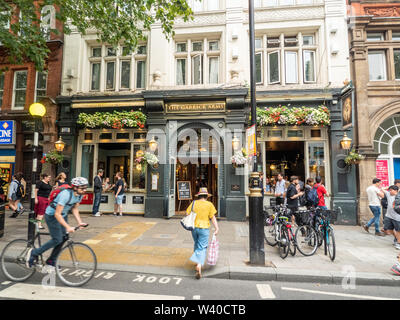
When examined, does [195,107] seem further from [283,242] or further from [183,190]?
[283,242]

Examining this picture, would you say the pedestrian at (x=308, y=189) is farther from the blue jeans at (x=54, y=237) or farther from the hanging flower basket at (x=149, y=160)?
the blue jeans at (x=54, y=237)

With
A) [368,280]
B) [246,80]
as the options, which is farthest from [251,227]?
[246,80]

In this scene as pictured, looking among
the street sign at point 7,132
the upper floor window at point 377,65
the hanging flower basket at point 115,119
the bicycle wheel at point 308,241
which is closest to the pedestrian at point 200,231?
the bicycle wheel at point 308,241

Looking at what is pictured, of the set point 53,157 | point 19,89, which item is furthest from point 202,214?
point 19,89

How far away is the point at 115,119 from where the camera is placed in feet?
36.9

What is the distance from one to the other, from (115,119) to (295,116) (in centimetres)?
831

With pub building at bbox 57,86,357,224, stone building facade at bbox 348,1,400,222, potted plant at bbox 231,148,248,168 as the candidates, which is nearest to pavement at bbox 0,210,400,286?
pub building at bbox 57,86,357,224

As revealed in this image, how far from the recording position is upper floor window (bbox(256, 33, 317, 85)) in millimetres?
11305

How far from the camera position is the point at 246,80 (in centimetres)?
1102

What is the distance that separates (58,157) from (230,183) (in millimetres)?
8387

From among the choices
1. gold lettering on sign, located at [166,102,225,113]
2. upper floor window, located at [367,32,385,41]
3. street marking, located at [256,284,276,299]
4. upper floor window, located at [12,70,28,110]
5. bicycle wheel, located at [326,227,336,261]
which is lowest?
street marking, located at [256,284,276,299]

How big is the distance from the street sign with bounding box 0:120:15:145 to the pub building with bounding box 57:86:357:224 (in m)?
3.34

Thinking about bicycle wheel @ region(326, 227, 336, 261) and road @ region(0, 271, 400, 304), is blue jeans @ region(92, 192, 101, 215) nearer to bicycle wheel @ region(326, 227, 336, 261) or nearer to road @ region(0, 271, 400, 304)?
road @ region(0, 271, 400, 304)

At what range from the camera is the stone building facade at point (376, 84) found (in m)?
10.4
